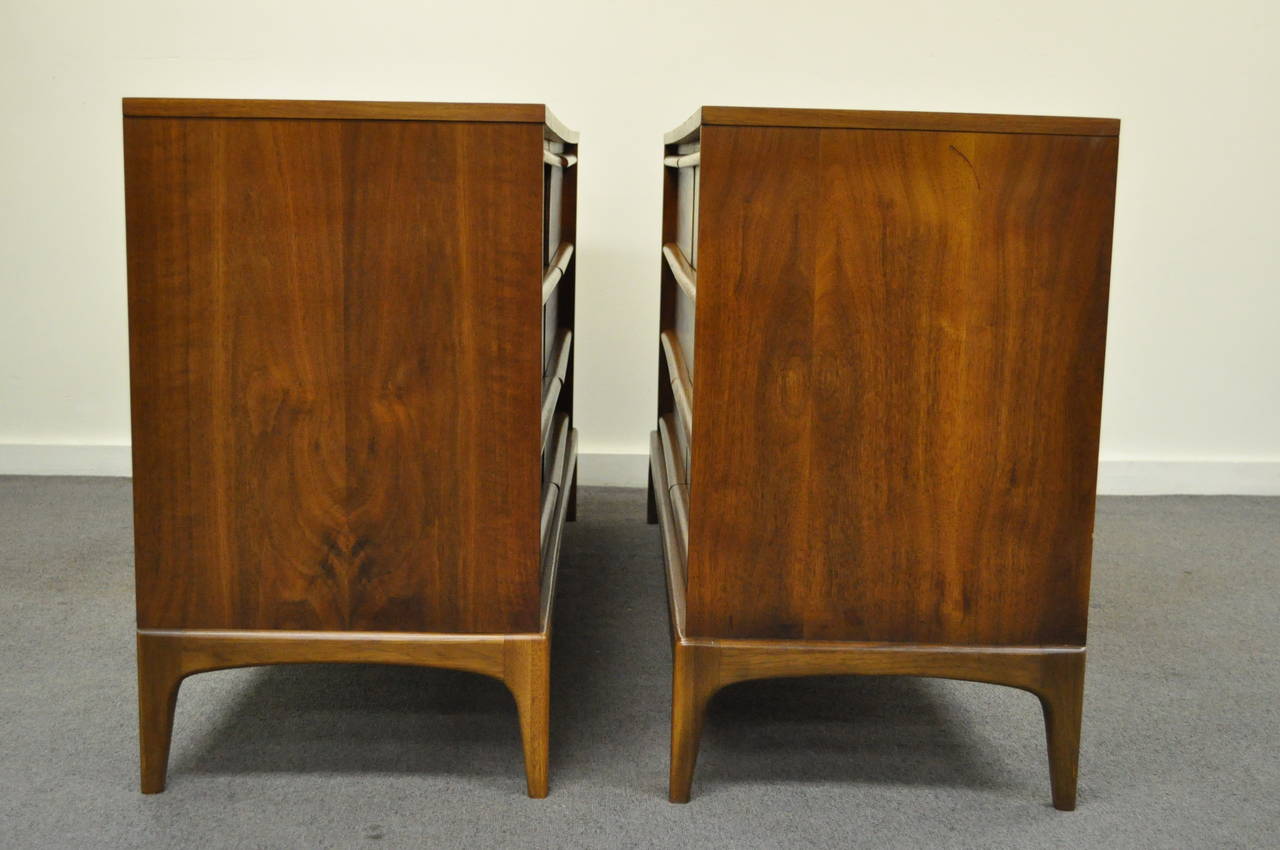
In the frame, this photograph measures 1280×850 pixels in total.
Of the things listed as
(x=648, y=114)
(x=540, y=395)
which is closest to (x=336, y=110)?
(x=540, y=395)

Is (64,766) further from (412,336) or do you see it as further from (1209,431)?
(1209,431)

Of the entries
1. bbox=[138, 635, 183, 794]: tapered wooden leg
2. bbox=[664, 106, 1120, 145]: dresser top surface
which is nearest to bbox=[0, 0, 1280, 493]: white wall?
bbox=[664, 106, 1120, 145]: dresser top surface

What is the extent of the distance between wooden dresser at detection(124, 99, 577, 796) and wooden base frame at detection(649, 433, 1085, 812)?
20cm

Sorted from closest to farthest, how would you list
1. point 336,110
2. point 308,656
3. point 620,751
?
point 336,110, point 308,656, point 620,751

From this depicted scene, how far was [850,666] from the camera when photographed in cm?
178

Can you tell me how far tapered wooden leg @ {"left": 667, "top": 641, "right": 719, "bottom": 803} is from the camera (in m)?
1.78

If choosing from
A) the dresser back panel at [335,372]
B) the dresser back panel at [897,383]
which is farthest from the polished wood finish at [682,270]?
the dresser back panel at [335,372]

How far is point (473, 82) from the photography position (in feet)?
11.7

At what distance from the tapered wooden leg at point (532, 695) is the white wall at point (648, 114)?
6.62 feet

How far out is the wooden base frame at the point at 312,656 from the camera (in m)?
1.77

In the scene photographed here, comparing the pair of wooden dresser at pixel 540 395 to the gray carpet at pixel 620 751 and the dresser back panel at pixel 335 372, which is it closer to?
the dresser back panel at pixel 335 372

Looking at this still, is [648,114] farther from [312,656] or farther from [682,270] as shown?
[312,656]

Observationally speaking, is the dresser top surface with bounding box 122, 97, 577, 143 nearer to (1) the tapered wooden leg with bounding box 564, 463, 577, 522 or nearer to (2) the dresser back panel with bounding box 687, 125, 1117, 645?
(2) the dresser back panel with bounding box 687, 125, 1117, 645

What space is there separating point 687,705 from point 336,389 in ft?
2.18
